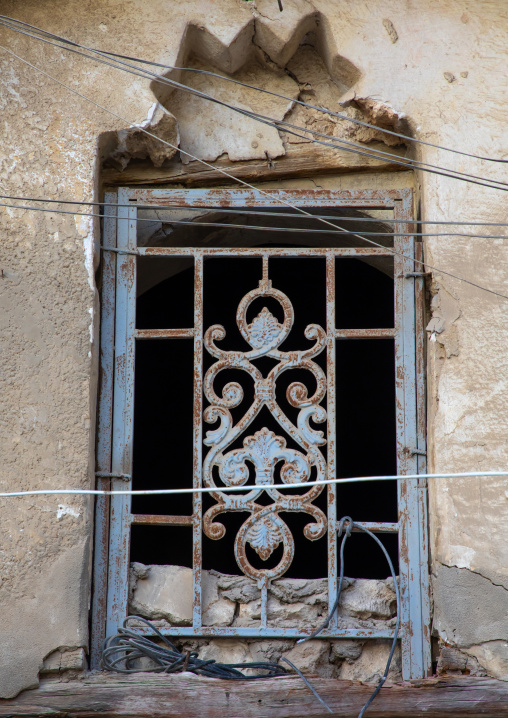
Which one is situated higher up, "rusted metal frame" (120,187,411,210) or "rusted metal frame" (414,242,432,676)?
"rusted metal frame" (120,187,411,210)

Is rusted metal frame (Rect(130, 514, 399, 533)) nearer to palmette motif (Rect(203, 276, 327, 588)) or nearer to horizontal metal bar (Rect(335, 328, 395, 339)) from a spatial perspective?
palmette motif (Rect(203, 276, 327, 588))

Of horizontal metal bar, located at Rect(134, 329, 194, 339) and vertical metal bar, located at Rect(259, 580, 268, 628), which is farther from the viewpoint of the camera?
horizontal metal bar, located at Rect(134, 329, 194, 339)

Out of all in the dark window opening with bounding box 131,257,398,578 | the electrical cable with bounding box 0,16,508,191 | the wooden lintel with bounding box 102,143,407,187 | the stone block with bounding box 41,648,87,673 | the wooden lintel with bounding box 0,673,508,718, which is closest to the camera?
the wooden lintel with bounding box 0,673,508,718

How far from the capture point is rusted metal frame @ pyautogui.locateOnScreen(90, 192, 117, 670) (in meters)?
2.79

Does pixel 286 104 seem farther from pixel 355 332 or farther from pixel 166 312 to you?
pixel 166 312

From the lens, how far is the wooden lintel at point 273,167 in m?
3.22

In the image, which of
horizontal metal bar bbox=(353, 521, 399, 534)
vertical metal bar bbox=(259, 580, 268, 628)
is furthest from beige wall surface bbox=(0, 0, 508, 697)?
vertical metal bar bbox=(259, 580, 268, 628)

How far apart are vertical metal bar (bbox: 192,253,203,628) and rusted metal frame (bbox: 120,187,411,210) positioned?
0.25 meters

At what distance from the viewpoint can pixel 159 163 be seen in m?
3.20

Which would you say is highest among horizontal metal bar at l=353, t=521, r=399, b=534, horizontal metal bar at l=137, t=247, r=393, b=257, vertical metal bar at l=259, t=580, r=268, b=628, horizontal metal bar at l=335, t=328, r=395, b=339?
horizontal metal bar at l=137, t=247, r=393, b=257

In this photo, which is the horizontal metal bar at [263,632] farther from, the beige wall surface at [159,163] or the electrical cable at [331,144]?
the electrical cable at [331,144]

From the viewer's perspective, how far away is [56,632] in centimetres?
262

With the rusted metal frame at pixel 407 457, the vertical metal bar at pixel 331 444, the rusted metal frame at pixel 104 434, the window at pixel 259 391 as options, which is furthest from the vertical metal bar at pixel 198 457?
the rusted metal frame at pixel 407 457

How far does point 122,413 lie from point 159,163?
982mm
